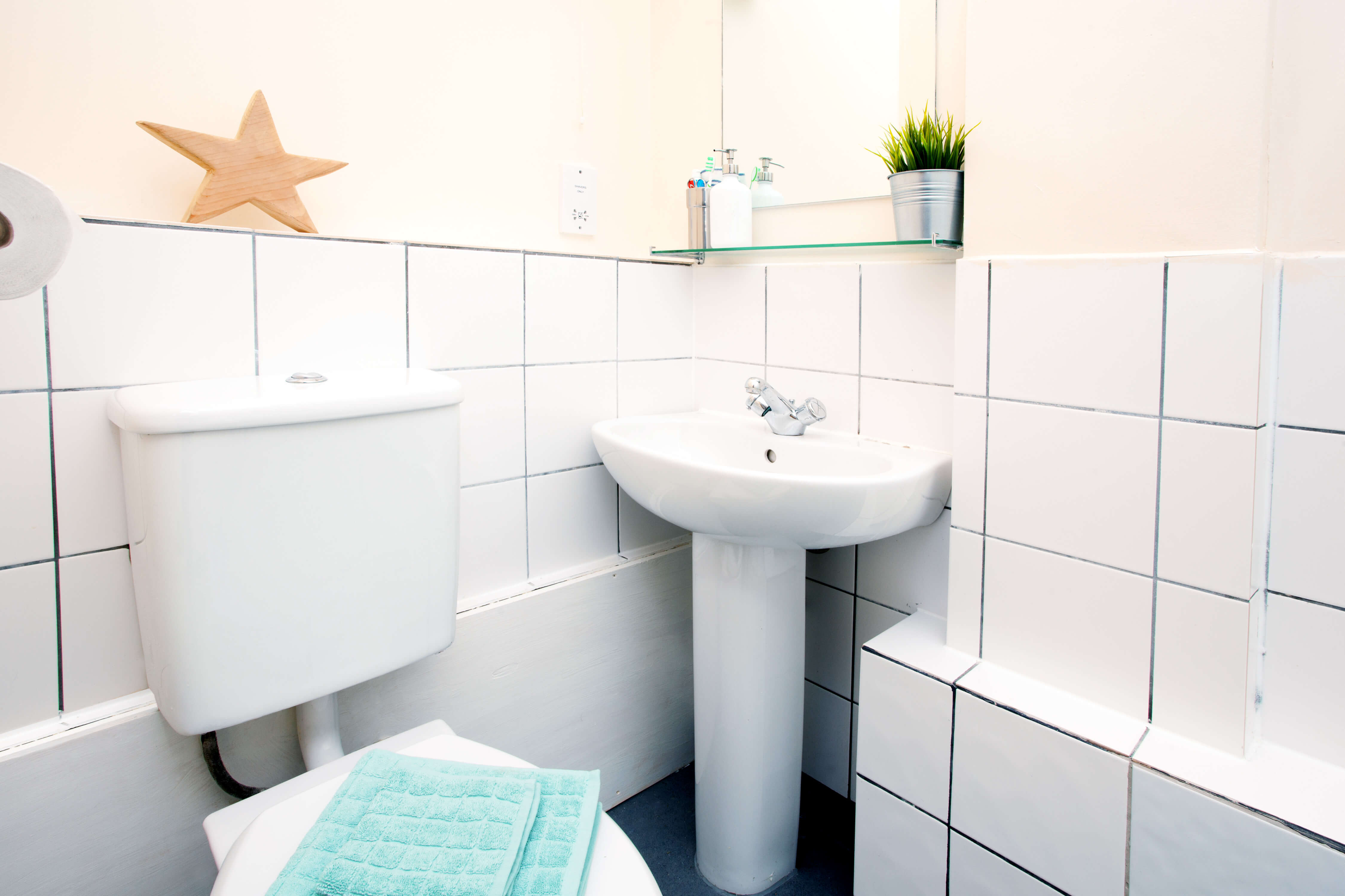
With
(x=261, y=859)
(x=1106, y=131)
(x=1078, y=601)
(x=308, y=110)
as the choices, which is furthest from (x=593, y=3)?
(x=261, y=859)

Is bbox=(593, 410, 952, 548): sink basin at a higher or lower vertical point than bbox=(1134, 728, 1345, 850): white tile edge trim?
higher

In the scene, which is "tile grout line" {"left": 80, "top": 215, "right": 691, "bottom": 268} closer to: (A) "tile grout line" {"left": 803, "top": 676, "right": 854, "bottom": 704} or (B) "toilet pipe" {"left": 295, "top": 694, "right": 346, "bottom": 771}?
(B) "toilet pipe" {"left": 295, "top": 694, "right": 346, "bottom": 771}

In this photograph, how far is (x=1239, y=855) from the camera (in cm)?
73

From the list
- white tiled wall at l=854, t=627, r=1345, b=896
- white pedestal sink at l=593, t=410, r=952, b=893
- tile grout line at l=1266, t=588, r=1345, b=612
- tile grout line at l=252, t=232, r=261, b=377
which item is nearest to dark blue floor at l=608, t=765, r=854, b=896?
white pedestal sink at l=593, t=410, r=952, b=893

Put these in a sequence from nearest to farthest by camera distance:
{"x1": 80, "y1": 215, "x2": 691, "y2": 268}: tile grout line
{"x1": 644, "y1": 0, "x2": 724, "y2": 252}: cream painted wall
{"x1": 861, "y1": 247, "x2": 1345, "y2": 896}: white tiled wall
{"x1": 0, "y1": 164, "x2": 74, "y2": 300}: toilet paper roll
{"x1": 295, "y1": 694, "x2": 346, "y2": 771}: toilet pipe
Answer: {"x1": 0, "y1": 164, "x2": 74, "y2": 300}: toilet paper roll, {"x1": 861, "y1": 247, "x2": 1345, "y2": 896}: white tiled wall, {"x1": 80, "y1": 215, "x2": 691, "y2": 268}: tile grout line, {"x1": 295, "y1": 694, "x2": 346, "y2": 771}: toilet pipe, {"x1": 644, "y1": 0, "x2": 724, "y2": 252}: cream painted wall

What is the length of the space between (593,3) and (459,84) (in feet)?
1.26

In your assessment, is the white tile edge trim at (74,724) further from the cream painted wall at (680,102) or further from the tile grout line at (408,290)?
the cream painted wall at (680,102)

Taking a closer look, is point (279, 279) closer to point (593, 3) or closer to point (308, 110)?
point (308, 110)

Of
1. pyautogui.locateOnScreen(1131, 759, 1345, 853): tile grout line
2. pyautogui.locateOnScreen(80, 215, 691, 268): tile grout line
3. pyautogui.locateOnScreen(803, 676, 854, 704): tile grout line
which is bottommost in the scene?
pyautogui.locateOnScreen(803, 676, 854, 704): tile grout line

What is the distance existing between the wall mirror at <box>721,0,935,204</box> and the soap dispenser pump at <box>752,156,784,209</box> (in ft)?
0.03

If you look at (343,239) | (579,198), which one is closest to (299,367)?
(343,239)

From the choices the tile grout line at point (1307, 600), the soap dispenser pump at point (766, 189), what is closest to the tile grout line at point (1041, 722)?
the tile grout line at point (1307, 600)

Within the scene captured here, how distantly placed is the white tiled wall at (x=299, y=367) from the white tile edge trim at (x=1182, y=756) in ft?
2.22

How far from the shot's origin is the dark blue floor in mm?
1243
